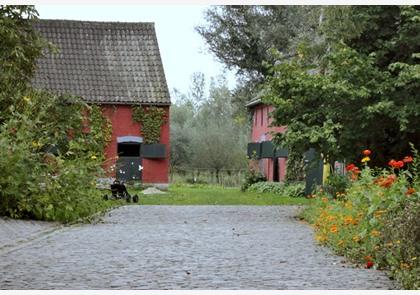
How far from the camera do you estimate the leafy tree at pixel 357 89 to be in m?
Answer: 19.3

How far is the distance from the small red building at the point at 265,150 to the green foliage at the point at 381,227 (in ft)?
76.2

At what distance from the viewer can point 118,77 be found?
39656 mm

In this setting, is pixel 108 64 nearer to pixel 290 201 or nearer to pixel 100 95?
pixel 100 95

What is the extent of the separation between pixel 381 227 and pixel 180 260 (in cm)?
275

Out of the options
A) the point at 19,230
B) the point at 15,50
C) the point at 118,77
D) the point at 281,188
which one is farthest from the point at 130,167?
the point at 19,230

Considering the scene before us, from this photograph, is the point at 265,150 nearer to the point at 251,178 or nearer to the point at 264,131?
the point at 251,178

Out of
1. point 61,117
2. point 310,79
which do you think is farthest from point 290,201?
point 310,79

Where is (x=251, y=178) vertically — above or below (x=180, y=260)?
above

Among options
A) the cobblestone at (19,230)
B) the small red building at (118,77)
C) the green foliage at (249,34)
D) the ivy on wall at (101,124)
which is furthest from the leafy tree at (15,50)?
the green foliage at (249,34)

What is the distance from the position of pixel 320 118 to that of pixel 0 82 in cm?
981

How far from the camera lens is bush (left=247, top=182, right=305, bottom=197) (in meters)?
32.7

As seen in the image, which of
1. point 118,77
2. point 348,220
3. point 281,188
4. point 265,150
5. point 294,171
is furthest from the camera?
point 265,150

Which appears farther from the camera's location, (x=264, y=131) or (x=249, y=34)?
(x=249, y=34)

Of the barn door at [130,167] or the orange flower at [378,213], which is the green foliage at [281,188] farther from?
the orange flower at [378,213]
